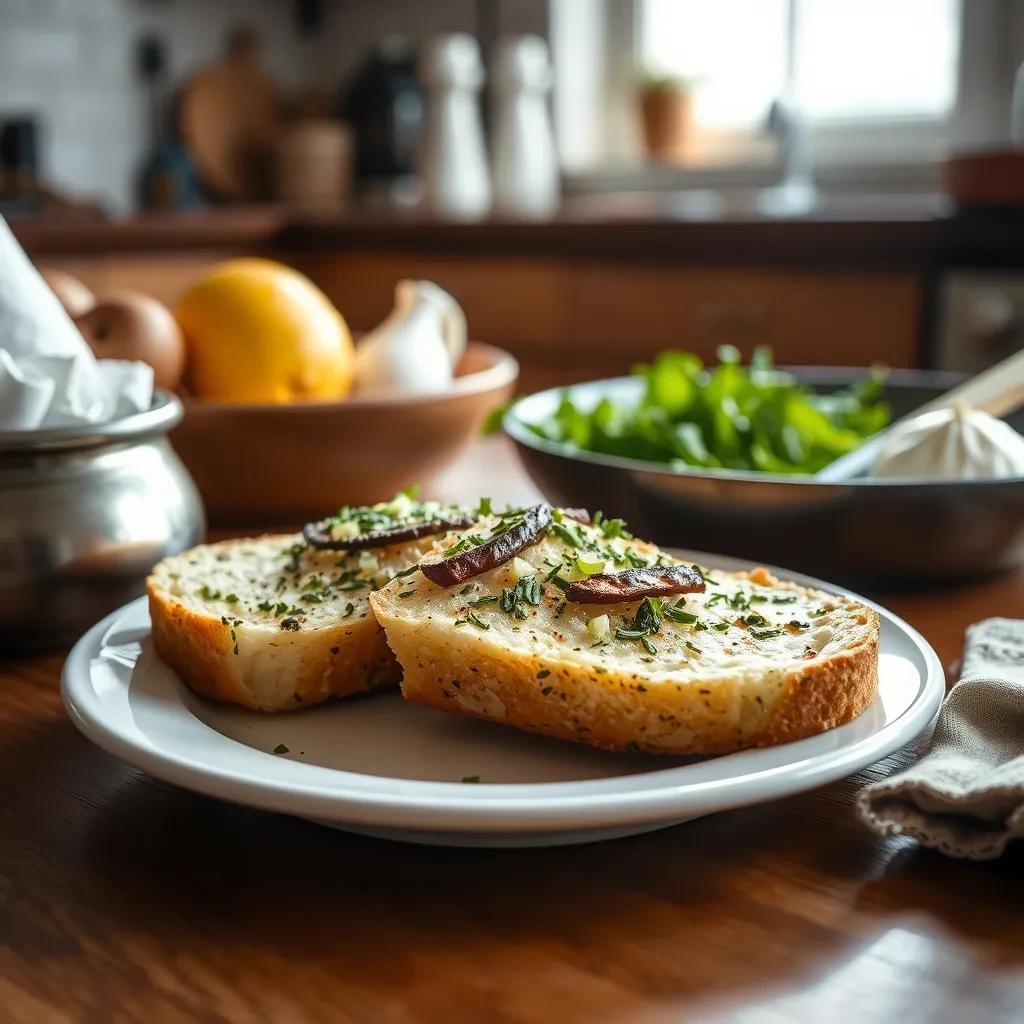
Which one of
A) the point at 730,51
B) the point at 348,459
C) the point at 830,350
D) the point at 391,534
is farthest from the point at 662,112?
the point at 391,534

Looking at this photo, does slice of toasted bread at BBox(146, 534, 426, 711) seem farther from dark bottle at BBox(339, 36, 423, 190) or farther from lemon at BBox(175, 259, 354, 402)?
dark bottle at BBox(339, 36, 423, 190)

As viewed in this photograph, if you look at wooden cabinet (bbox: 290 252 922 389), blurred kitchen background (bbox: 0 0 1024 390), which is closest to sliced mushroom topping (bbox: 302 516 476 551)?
blurred kitchen background (bbox: 0 0 1024 390)

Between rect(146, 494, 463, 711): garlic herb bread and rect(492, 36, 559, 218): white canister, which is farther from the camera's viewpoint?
rect(492, 36, 559, 218): white canister

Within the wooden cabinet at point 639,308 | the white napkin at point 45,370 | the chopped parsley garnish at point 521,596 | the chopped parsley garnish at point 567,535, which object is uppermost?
the white napkin at point 45,370

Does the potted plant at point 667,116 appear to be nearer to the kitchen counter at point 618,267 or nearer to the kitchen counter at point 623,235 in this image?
the kitchen counter at point 623,235

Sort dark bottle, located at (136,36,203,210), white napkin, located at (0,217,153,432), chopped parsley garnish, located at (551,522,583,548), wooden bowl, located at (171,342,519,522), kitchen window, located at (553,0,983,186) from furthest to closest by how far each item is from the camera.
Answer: dark bottle, located at (136,36,203,210)
kitchen window, located at (553,0,983,186)
wooden bowl, located at (171,342,519,522)
white napkin, located at (0,217,153,432)
chopped parsley garnish, located at (551,522,583,548)

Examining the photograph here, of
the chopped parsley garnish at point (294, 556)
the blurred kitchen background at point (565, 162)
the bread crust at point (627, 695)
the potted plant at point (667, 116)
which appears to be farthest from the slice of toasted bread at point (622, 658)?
the potted plant at point (667, 116)
